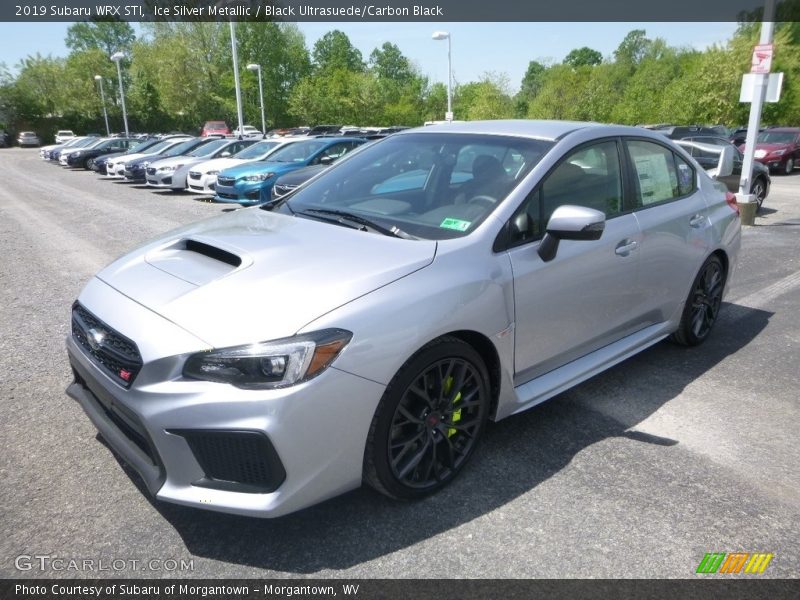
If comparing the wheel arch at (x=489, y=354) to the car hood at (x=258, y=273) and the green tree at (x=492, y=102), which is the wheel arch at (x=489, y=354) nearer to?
the car hood at (x=258, y=273)

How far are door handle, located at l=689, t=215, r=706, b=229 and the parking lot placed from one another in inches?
39.2

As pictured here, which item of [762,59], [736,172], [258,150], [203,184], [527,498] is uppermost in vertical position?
[762,59]

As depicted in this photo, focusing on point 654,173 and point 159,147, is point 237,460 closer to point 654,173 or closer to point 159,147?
point 654,173

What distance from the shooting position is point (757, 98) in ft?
32.5

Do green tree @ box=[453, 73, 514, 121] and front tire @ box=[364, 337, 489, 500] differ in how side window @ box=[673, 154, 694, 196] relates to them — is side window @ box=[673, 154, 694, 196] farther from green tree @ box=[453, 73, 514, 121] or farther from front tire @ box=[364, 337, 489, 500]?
green tree @ box=[453, 73, 514, 121]

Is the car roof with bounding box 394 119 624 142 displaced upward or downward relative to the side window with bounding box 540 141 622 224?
upward

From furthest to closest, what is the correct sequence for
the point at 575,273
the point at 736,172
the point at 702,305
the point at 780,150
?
the point at 780,150 → the point at 736,172 → the point at 702,305 → the point at 575,273

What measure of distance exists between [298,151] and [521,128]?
1023 cm

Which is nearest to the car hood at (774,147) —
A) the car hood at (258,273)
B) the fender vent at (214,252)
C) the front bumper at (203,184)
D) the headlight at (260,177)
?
the headlight at (260,177)

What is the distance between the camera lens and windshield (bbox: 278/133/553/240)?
123 inches

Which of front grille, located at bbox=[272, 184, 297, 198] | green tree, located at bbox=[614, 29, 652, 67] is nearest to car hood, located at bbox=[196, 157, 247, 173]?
front grille, located at bbox=[272, 184, 297, 198]

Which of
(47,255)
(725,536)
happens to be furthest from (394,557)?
(47,255)

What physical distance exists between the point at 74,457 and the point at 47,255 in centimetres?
601

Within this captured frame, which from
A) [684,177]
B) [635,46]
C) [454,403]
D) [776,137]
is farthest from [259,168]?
[635,46]
